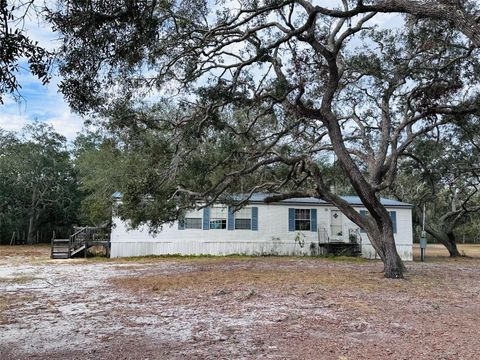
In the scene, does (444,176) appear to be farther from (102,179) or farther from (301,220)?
(102,179)

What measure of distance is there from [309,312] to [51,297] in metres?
5.71

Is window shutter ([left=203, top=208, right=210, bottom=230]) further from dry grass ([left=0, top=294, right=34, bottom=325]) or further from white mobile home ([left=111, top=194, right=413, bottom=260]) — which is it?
dry grass ([left=0, top=294, right=34, bottom=325])

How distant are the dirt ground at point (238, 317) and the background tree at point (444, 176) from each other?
200 inches

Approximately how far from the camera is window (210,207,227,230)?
21812mm

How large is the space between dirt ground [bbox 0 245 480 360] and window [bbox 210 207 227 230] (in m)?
8.66

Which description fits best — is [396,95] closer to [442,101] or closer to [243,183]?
[442,101]

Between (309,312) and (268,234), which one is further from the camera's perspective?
(268,234)

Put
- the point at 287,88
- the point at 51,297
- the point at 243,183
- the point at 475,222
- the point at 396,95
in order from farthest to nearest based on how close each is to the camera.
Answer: the point at 475,222 → the point at 243,183 → the point at 396,95 → the point at 287,88 → the point at 51,297

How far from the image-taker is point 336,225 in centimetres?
2289

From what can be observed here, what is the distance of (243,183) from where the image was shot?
17.1 m

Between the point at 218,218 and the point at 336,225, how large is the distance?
640cm

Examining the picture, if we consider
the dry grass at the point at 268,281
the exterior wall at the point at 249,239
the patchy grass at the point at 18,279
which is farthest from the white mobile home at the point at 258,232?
the patchy grass at the point at 18,279

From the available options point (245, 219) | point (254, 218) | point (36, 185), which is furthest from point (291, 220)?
point (36, 185)

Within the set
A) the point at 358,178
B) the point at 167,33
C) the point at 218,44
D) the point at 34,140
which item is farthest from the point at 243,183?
the point at 34,140
